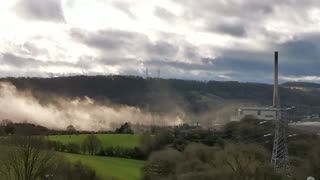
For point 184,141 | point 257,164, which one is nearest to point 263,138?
point 184,141

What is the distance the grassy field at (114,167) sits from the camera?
8251 centimetres

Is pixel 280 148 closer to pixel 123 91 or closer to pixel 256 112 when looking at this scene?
pixel 256 112

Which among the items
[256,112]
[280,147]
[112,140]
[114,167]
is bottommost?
[114,167]

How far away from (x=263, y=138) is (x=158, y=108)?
6930cm

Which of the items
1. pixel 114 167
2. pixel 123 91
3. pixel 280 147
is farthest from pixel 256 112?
pixel 280 147

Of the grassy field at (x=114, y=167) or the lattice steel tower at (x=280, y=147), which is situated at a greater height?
the lattice steel tower at (x=280, y=147)

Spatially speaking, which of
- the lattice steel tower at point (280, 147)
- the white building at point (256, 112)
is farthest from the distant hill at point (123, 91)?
the lattice steel tower at point (280, 147)

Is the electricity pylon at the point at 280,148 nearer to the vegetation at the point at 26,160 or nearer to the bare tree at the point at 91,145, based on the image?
the vegetation at the point at 26,160

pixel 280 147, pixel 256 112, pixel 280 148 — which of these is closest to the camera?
pixel 280 148

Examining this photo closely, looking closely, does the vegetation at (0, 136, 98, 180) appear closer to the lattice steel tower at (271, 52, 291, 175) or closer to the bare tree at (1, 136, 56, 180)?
the bare tree at (1, 136, 56, 180)

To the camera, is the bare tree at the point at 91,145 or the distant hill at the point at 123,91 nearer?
the bare tree at the point at 91,145

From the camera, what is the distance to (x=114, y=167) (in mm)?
89500

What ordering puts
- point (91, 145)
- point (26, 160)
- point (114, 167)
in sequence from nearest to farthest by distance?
point (26, 160) → point (114, 167) → point (91, 145)

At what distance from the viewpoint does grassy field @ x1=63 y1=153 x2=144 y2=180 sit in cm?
8251
